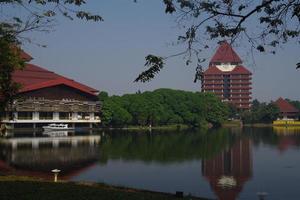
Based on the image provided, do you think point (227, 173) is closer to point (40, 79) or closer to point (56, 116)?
point (56, 116)

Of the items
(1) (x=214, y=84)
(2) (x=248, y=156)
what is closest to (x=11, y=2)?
(2) (x=248, y=156)

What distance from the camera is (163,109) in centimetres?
8319

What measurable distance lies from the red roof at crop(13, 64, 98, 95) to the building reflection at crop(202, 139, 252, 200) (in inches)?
1691

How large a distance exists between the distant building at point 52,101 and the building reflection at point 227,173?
138 feet

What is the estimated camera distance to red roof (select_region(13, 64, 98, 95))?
68.7 metres

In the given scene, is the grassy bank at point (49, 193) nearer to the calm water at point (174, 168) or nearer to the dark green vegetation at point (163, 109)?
the calm water at point (174, 168)

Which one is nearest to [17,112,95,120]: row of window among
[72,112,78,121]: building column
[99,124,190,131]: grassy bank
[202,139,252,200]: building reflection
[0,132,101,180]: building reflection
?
[72,112,78,121]: building column

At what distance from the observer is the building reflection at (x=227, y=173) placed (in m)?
18.3

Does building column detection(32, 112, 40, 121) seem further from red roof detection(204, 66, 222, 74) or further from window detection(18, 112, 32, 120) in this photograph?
red roof detection(204, 66, 222, 74)

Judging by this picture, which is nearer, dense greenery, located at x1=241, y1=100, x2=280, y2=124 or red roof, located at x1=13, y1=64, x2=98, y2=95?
red roof, located at x1=13, y1=64, x2=98, y2=95

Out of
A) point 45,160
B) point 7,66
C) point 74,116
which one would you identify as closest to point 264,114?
point 74,116

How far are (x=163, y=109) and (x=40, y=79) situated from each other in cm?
2402

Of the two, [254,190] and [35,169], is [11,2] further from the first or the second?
[35,169]

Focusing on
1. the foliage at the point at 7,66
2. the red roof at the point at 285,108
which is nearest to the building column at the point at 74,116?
the red roof at the point at 285,108
